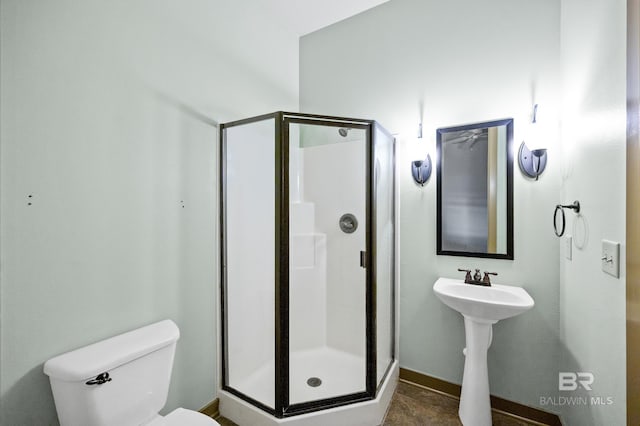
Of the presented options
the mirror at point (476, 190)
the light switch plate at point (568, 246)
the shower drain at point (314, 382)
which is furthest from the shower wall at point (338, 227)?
the light switch plate at point (568, 246)

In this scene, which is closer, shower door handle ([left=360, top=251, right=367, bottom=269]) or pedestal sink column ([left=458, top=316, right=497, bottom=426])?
pedestal sink column ([left=458, top=316, right=497, bottom=426])

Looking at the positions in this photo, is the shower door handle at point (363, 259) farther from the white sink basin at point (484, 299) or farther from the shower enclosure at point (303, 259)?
the white sink basin at point (484, 299)

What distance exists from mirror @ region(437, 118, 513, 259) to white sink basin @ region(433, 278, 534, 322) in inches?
8.7

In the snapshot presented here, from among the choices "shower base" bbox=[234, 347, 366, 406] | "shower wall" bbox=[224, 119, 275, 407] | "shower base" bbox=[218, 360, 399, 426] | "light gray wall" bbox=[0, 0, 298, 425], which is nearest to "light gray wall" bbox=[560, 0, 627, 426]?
"shower base" bbox=[218, 360, 399, 426]

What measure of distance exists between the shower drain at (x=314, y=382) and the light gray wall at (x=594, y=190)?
140 centimetres

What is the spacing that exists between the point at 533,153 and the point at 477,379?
1.40 metres

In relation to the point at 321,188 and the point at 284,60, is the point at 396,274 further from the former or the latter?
the point at 284,60

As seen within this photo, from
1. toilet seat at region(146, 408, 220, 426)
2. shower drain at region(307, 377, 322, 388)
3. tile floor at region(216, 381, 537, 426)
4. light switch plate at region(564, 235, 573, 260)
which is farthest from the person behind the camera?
shower drain at region(307, 377, 322, 388)

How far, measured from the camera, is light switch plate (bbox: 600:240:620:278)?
0.99 m

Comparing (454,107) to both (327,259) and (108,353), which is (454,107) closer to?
(327,259)

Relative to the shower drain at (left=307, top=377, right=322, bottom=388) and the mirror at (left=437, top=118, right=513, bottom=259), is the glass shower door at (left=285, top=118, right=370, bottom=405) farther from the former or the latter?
the mirror at (left=437, top=118, right=513, bottom=259)

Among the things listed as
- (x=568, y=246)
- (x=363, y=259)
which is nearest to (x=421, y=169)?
(x=363, y=259)

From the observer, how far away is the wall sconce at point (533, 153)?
1666 mm

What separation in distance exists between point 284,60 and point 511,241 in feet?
7.43
